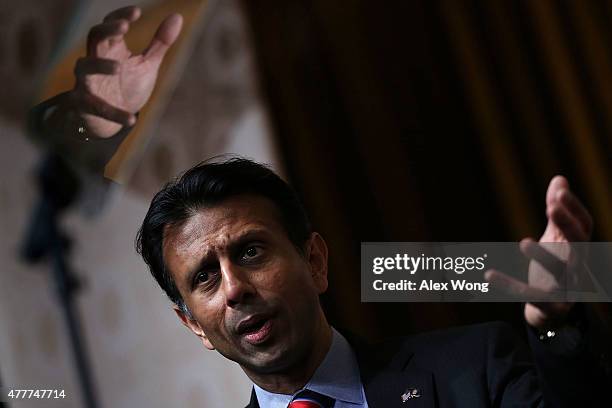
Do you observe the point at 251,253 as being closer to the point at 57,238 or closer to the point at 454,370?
the point at 454,370

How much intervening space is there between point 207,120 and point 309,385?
0.92m

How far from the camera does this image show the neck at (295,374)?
1.21 m

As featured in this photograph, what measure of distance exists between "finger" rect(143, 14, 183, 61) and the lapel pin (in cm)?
97

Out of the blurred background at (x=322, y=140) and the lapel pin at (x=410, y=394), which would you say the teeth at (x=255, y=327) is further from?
the blurred background at (x=322, y=140)

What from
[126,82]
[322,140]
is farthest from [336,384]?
[126,82]

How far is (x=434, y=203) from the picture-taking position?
1632mm

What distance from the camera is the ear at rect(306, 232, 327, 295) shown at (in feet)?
4.20

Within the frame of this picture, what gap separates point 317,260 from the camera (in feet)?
4.30

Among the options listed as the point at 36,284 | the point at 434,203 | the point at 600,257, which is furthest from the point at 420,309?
the point at 36,284

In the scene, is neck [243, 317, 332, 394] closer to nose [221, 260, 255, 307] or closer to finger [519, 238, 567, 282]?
nose [221, 260, 255, 307]

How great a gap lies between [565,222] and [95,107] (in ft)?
3.43

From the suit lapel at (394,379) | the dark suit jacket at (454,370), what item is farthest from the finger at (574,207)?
the suit lapel at (394,379)

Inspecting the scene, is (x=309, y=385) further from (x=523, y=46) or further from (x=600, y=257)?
(x=523, y=46)

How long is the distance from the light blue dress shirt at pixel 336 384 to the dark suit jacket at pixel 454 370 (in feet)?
0.06
